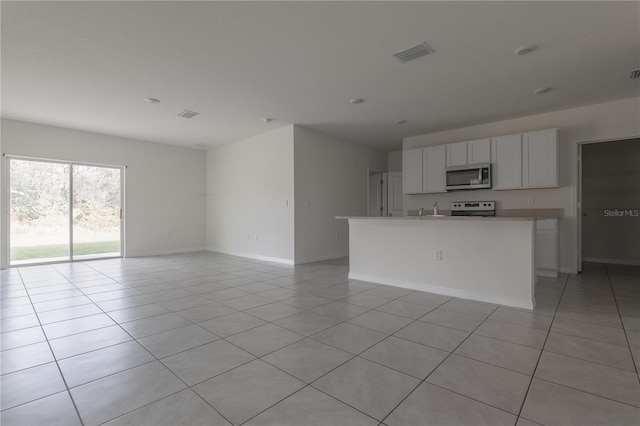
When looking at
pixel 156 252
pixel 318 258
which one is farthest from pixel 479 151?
pixel 156 252

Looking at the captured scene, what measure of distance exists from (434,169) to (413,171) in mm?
442

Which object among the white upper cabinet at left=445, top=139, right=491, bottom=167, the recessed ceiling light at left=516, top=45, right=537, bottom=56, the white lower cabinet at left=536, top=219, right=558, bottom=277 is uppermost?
the recessed ceiling light at left=516, top=45, right=537, bottom=56

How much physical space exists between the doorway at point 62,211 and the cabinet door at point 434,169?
663 centimetres

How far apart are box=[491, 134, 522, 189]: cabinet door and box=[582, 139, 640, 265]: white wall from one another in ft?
7.46

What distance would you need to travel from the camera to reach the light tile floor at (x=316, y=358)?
151 cm

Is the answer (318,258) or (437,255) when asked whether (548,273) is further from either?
(318,258)

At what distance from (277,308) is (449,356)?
1694 millimetres

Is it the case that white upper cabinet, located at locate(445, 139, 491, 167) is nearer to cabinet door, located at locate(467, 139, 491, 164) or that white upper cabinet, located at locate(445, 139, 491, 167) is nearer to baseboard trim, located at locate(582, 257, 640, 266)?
cabinet door, located at locate(467, 139, 491, 164)

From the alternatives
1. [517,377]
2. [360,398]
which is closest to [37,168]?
[360,398]

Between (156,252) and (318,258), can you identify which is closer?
(318,258)

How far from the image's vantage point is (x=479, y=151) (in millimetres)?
5395

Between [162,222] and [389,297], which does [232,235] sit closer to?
[162,222]

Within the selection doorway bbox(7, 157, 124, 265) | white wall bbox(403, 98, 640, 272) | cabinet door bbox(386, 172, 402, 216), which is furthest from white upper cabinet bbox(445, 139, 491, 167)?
doorway bbox(7, 157, 124, 265)

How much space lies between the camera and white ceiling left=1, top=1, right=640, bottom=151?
2.49 m
